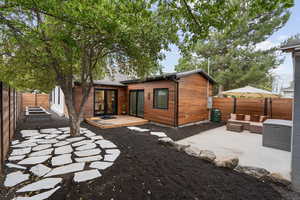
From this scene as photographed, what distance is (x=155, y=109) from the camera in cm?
769

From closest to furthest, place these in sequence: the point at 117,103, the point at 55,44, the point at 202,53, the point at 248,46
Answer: the point at 55,44, the point at 117,103, the point at 248,46, the point at 202,53

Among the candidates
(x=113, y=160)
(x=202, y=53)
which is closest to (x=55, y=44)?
(x=113, y=160)

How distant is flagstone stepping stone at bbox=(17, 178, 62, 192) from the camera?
6.93ft

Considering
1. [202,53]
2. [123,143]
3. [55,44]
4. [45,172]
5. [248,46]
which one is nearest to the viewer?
[45,172]

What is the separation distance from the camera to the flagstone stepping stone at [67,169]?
2.56 meters

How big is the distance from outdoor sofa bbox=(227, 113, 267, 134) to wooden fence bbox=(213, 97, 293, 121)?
2.89 feet

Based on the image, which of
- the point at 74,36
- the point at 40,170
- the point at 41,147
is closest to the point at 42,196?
the point at 40,170

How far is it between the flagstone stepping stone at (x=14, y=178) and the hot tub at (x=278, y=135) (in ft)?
20.9

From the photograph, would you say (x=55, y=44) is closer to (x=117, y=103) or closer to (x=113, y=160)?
(x=113, y=160)

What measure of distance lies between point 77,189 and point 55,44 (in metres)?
3.42

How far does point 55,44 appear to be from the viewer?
3.45 m

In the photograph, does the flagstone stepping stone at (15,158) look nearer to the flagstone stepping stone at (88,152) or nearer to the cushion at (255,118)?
the flagstone stepping stone at (88,152)

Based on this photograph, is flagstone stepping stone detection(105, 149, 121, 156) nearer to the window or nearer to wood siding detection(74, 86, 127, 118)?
the window

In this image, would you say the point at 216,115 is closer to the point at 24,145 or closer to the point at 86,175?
the point at 86,175
